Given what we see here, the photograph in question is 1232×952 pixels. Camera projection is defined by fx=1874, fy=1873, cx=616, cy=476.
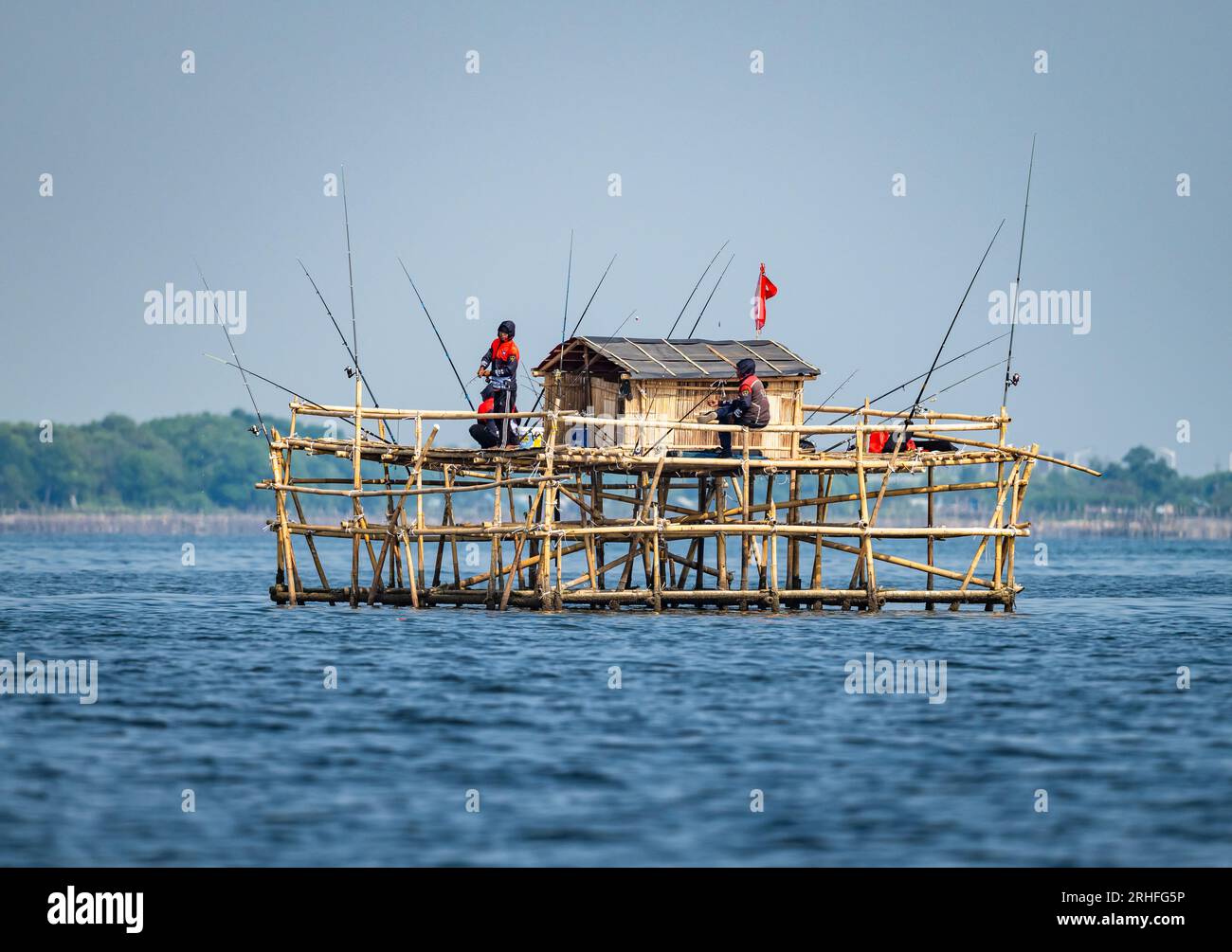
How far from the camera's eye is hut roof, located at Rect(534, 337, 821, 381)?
3906 cm

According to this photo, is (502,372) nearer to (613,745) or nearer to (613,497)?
(613,497)

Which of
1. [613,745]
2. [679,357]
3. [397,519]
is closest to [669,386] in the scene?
[679,357]

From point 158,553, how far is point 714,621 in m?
79.2

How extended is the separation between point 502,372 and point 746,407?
4.98 m

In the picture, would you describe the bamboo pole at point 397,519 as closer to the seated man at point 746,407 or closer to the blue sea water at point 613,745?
the blue sea water at point 613,745

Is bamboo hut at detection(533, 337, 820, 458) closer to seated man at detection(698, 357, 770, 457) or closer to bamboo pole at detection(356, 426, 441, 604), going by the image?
seated man at detection(698, 357, 770, 457)

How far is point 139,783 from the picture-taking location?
65.7ft

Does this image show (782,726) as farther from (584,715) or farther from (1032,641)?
(1032,641)

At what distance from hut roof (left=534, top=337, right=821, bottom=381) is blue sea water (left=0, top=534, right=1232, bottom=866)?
515cm

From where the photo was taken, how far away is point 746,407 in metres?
37.2

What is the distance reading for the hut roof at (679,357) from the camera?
39.1 metres

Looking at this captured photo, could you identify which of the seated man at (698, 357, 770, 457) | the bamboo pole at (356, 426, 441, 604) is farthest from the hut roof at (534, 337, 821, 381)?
the bamboo pole at (356, 426, 441, 604)

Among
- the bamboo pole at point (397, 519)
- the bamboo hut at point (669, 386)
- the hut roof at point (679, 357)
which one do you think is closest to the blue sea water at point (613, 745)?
the bamboo pole at point (397, 519)
